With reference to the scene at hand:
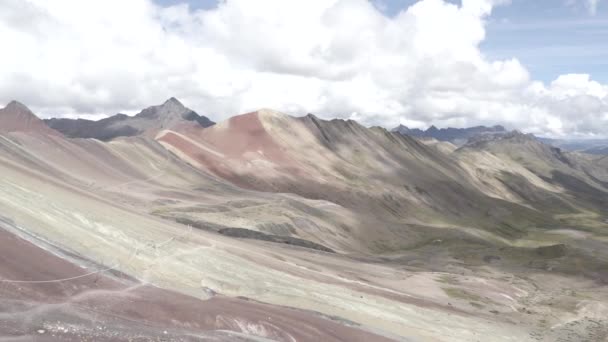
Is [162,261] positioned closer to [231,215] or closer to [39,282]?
[39,282]

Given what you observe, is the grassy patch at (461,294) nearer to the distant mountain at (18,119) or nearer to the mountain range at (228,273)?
the mountain range at (228,273)

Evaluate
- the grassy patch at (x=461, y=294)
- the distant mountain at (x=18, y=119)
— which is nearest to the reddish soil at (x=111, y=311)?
the grassy patch at (x=461, y=294)

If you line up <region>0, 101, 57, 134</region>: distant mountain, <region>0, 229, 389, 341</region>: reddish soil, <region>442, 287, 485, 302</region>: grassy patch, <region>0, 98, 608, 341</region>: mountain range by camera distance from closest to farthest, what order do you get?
<region>0, 229, 389, 341</region>: reddish soil < <region>0, 98, 608, 341</region>: mountain range < <region>442, 287, 485, 302</region>: grassy patch < <region>0, 101, 57, 134</region>: distant mountain

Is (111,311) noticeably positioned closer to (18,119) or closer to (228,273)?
(228,273)

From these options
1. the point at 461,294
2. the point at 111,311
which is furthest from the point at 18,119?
the point at 111,311

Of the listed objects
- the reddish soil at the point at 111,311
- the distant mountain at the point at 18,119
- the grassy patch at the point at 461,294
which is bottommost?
the reddish soil at the point at 111,311

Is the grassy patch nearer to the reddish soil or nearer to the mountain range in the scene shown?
the mountain range

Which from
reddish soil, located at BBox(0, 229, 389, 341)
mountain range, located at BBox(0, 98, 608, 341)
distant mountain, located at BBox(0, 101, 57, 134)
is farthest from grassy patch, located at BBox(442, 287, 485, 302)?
distant mountain, located at BBox(0, 101, 57, 134)

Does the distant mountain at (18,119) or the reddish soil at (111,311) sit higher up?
the distant mountain at (18,119)

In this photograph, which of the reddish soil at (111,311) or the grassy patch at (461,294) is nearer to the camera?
the reddish soil at (111,311)
